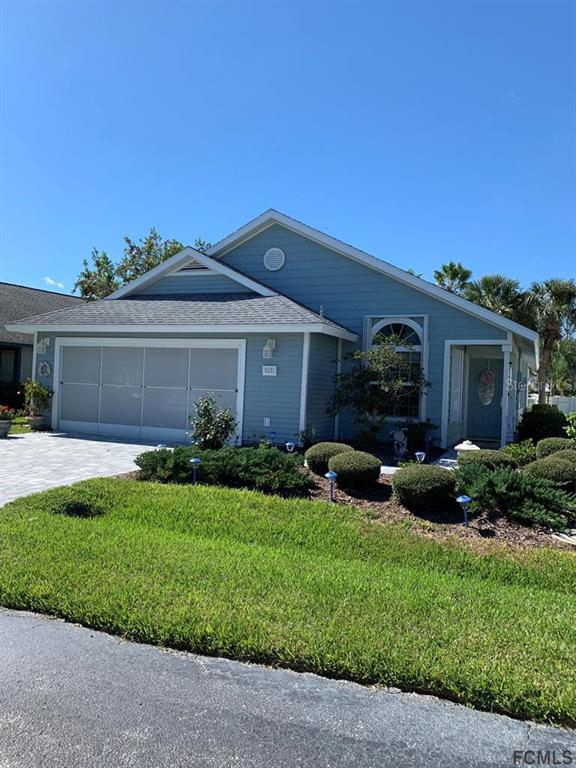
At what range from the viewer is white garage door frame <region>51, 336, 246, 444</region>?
13.5 metres

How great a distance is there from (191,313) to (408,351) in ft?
18.3

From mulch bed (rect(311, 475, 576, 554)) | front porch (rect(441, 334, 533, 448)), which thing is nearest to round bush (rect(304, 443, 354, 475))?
mulch bed (rect(311, 475, 576, 554))

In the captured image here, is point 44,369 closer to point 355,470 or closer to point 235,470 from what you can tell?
point 235,470

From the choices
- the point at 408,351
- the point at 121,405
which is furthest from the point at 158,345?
the point at 408,351

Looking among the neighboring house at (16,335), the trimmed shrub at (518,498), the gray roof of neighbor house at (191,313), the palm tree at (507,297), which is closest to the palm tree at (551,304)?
the palm tree at (507,297)

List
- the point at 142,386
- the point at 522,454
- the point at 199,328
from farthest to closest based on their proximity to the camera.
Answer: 1. the point at 142,386
2. the point at 199,328
3. the point at 522,454

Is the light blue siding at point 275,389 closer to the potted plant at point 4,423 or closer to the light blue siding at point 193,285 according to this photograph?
the light blue siding at point 193,285

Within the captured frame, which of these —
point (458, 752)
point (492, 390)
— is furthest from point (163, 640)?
point (492, 390)

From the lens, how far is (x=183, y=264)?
16250mm

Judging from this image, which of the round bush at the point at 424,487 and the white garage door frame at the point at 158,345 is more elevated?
the white garage door frame at the point at 158,345

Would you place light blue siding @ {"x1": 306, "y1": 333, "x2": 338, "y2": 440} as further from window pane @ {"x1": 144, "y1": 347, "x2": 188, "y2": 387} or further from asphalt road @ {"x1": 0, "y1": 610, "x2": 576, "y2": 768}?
asphalt road @ {"x1": 0, "y1": 610, "x2": 576, "y2": 768}

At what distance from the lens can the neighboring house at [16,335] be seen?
22.4 meters

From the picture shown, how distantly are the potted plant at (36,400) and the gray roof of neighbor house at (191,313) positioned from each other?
5.49 ft

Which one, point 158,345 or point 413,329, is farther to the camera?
point 158,345
